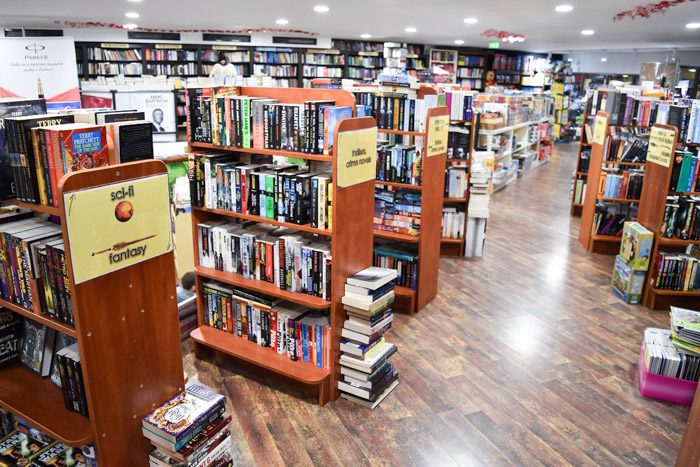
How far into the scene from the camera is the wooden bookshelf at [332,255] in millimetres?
3025

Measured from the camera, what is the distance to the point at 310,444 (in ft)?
9.49

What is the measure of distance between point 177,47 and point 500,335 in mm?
11045

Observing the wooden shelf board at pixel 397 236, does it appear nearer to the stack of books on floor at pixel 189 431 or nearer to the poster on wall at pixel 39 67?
the stack of books on floor at pixel 189 431

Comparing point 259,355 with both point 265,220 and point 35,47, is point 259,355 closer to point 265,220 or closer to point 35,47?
point 265,220

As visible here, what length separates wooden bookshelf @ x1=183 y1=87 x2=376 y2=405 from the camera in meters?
3.03

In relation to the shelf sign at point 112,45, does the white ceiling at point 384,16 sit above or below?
above

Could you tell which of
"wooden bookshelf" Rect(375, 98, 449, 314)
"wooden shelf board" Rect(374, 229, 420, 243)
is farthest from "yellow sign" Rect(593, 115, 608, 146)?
"wooden shelf board" Rect(374, 229, 420, 243)

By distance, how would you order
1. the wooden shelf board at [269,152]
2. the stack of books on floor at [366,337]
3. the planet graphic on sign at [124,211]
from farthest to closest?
1. the stack of books on floor at [366,337]
2. the wooden shelf board at [269,152]
3. the planet graphic on sign at [124,211]

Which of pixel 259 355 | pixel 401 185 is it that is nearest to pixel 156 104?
pixel 401 185

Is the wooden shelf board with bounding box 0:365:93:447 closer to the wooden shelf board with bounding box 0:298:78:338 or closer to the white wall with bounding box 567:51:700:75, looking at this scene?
the wooden shelf board with bounding box 0:298:78:338

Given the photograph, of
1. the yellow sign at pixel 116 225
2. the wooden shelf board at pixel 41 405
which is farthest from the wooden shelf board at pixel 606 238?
the wooden shelf board at pixel 41 405

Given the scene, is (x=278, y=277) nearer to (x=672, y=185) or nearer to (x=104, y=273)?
(x=104, y=273)

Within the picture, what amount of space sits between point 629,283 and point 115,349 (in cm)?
444

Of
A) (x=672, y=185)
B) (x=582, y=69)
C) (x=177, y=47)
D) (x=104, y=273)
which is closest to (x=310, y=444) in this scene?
(x=104, y=273)
